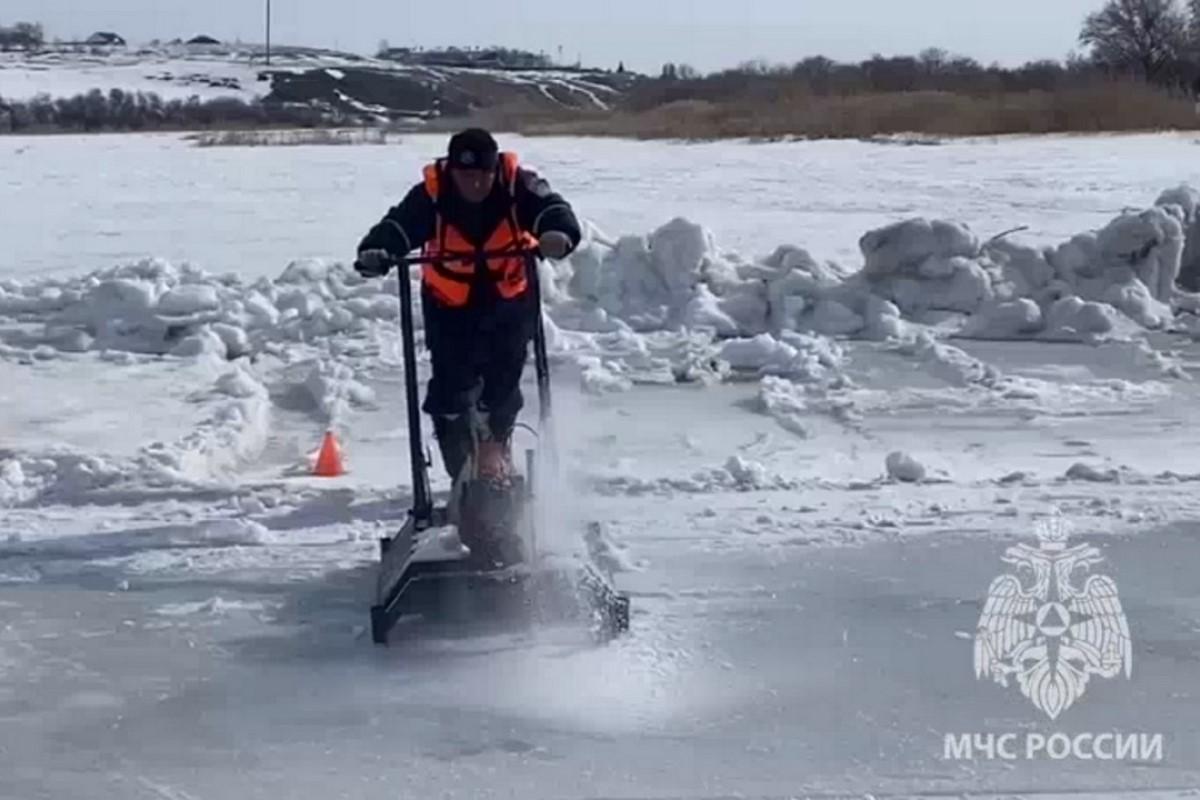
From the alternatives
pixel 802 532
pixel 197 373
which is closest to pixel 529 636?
pixel 802 532

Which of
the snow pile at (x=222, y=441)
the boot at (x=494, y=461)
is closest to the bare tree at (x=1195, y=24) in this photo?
the snow pile at (x=222, y=441)

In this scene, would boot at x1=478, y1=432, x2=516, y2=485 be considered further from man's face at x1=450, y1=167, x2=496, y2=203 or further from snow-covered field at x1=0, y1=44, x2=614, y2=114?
snow-covered field at x1=0, y1=44, x2=614, y2=114

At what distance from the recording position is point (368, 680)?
200 inches

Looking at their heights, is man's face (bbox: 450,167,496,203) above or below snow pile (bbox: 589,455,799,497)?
above

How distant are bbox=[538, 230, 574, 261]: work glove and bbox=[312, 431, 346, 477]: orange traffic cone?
2466mm

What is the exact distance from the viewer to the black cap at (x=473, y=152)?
5.50 meters

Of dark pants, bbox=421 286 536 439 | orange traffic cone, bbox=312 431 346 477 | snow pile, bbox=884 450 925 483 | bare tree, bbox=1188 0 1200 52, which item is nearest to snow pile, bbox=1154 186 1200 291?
snow pile, bbox=884 450 925 483

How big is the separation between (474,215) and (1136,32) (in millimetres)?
72894

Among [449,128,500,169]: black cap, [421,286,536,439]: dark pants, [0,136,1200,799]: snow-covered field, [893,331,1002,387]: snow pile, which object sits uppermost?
[449,128,500,169]: black cap

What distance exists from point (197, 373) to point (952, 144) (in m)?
23.4

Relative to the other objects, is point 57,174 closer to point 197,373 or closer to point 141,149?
point 141,149

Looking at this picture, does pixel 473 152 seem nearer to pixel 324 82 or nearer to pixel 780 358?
pixel 780 358

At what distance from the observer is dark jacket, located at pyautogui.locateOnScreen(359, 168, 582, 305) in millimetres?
5605

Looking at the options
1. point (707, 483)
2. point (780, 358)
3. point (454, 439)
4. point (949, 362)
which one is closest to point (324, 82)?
point (780, 358)
